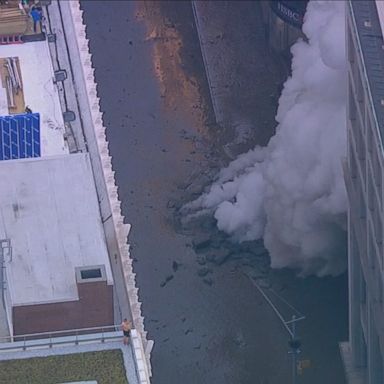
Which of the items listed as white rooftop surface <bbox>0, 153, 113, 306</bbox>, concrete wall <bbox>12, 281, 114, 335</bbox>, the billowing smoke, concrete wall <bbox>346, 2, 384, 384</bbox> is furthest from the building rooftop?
concrete wall <bbox>12, 281, 114, 335</bbox>

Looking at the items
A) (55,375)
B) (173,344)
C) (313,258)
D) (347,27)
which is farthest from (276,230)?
(55,375)

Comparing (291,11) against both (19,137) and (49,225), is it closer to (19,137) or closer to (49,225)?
(19,137)

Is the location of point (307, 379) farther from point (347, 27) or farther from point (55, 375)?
point (55, 375)

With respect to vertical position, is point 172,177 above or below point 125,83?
below

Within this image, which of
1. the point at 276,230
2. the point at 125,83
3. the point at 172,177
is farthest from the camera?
the point at 125,83

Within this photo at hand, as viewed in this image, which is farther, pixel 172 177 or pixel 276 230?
pixel 172 177

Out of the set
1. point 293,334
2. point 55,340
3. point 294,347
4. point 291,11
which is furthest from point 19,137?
point 291,11
